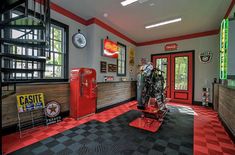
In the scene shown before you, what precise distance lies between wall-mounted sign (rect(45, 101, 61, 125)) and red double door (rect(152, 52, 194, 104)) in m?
4.74

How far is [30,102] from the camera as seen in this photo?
2.59m

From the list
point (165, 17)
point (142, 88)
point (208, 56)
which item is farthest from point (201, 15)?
point (142, 88)

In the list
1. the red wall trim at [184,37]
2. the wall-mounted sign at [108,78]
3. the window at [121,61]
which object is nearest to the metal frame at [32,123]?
the wall-mounted sign at [108,78]

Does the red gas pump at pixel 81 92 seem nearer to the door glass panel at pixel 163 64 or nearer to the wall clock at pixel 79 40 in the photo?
the wall clock at pixel 79 40

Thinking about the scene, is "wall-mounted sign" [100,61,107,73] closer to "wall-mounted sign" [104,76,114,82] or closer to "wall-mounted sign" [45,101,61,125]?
"wall-mounted sign" [104,76,114,82]

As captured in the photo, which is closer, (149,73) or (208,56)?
(149,73)

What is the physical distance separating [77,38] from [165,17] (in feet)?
10.5

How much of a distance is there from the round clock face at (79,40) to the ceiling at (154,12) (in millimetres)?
701

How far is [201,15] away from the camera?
3.73 metres

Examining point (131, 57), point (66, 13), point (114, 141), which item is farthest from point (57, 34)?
point (131, 57)

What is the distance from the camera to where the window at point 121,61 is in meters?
5.55

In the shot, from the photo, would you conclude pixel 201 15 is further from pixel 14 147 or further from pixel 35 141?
pixel 14 147

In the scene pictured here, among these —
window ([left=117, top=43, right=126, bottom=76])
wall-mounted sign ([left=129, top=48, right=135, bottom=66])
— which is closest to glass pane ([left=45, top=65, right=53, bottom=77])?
window ([left=117, top=43, right=126, bottom=76])

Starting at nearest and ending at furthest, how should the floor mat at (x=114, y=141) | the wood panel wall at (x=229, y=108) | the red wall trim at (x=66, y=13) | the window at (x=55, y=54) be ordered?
the floor mat at (x=114, y=141)
the wood panel wall at (x=229, y=108)
the window at (x=55, y=54)
the red wall trim at (x=66, y=13)
